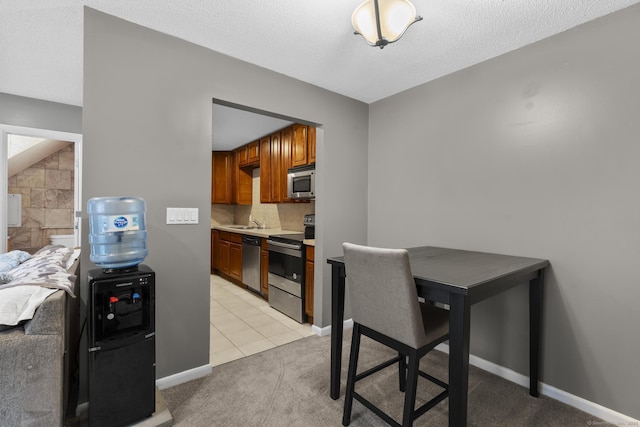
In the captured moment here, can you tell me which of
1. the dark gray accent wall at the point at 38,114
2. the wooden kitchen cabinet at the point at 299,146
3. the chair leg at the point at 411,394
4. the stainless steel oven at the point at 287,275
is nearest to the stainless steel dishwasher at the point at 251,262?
the stainless steel oven at the point at 287,275

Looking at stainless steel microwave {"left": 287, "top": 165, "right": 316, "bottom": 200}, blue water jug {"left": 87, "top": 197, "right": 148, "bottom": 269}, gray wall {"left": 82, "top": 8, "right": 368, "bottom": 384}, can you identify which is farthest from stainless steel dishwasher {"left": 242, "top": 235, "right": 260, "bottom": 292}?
blue water jug {"left": 87, "top": 197, "right": 148, "bottom": 269}

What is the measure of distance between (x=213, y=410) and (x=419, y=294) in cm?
141

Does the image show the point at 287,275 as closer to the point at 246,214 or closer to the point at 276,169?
the point at 276,169

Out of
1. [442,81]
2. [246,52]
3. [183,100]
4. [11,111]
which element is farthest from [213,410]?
[11,111]

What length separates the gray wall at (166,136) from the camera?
1790mm

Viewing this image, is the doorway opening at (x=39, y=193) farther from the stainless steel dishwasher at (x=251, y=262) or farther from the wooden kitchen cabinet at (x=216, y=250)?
the stainless steel dishwasher at (x=251, y=262)

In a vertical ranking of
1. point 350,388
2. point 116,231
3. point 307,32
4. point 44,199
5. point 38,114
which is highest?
point 307,32

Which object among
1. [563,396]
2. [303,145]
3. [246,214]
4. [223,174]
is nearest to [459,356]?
[563,396]

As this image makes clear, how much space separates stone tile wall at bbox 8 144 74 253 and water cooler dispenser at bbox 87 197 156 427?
457 cm

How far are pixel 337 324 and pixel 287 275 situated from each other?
160 centimetres

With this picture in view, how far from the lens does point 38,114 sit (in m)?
3.27

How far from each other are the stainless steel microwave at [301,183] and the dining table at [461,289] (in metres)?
1.45

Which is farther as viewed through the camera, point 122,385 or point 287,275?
point 287,275

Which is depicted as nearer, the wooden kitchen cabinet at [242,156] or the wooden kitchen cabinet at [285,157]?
the wooden kitchen cabinet at [285,157]
